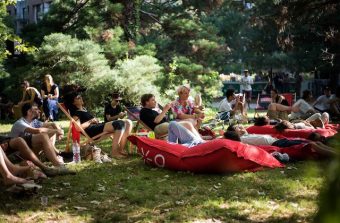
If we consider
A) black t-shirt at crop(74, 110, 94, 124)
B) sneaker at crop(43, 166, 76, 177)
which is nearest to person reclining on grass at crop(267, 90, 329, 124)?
black t-shirt at crop(74, 110, 94, 124)

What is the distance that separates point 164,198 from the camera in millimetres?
4617

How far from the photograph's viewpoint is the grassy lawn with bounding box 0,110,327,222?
398 cm

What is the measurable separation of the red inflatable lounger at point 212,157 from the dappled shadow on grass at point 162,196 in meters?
0.12

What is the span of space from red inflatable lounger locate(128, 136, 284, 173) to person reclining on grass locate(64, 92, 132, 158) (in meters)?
0.99

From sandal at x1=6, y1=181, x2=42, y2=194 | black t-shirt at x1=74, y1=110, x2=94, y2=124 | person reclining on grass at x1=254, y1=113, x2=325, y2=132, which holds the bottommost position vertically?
sandal at x1=6, y1=181, x2=42, y2=194

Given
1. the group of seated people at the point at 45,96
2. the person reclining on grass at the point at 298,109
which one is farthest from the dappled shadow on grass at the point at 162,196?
the group of seated people at the point at 45,96

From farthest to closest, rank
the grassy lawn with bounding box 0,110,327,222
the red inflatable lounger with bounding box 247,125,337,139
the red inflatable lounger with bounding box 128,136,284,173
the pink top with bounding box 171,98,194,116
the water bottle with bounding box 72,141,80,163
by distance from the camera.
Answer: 1. the pink top with bounding box 171,98,194,116
2. the red inflatable lounger with bounding box 247,125,337,139
3. the water bottle with bounding box 72,141,80,163
4. the red inflatable lounger with bounding box 128,136,284,173
5. the grassy lawn with bounding box 0,110,327,222

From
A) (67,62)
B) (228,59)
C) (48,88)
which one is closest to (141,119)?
(48,88)

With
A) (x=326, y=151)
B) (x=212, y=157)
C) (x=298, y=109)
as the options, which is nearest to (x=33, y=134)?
(x=212, y=157)

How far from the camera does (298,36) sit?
24.0 meters

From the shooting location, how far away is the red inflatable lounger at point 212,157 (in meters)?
5.44

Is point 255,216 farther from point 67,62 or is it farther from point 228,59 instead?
point 228,59

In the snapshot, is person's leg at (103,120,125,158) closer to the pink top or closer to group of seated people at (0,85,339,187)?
group of seated people at (0,85,339,187)

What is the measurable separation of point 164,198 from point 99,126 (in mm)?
2744
